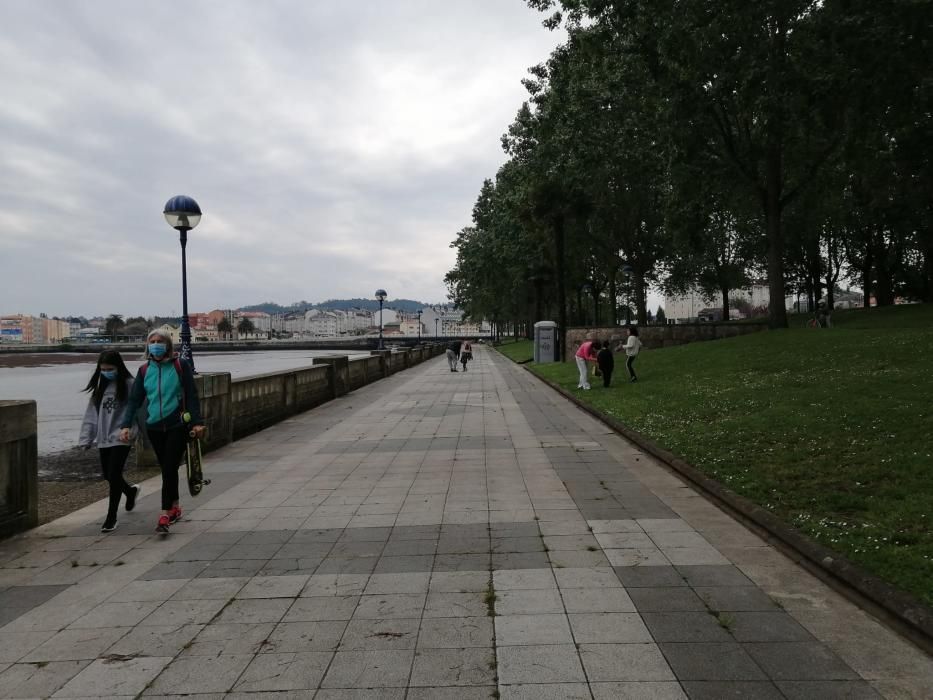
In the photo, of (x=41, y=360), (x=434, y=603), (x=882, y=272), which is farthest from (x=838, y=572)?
(x=41, y=360)

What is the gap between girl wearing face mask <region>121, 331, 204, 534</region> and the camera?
18.1 ft

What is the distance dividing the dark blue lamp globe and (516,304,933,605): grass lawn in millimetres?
8094

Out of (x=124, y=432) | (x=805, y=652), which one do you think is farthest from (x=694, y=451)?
(x=124, y=432)

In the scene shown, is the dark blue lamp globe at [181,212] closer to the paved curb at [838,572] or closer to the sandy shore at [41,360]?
the paved curb at [838,572]

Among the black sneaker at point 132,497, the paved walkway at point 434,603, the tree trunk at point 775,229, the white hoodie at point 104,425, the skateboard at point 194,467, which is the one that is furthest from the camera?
the tree trunk at point 775,229

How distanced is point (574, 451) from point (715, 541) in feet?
13.5

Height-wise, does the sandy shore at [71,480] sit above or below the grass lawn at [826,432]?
below

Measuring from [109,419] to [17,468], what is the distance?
921 millimetres

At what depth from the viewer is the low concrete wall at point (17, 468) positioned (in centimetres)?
535

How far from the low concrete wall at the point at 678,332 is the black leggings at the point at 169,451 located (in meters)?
25.0

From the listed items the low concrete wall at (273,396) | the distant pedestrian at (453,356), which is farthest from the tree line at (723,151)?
the low concrete wall at (273,396)

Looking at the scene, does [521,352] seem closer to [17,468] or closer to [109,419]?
[109,419]

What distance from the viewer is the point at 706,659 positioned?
318 cm

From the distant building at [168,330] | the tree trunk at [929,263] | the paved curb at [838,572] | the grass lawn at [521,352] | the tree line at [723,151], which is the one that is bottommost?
the paved curb at [838,572]
